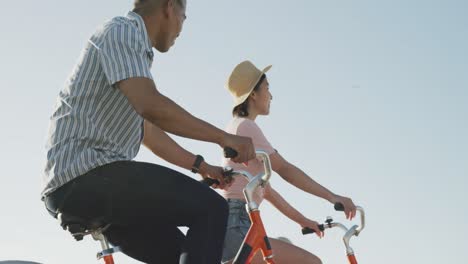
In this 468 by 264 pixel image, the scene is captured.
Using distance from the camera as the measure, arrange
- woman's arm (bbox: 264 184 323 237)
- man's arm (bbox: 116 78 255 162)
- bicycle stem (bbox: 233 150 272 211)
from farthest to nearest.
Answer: woman's arm (bbox: 264 184 323 237)
bicycle stem (bbox: 233 150 272 211)
man's arm (bbox: 116 78 255 162)

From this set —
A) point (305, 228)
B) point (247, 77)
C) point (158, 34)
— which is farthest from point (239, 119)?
point (158, 34)

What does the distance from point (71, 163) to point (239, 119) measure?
266 centimetres

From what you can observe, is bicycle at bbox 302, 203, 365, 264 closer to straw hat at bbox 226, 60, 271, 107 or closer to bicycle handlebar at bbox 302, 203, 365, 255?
bicycle handlebar at bbox 302, 203, 365, 255

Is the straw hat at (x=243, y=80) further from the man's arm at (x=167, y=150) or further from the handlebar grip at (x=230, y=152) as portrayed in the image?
the handlebar grip at (x=230, y=152)

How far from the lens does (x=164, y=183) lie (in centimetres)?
424

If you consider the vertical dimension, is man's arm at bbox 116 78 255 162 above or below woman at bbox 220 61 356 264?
below

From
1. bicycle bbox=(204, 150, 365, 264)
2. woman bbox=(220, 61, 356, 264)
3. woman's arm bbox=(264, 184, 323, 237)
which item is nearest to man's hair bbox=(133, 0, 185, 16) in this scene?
bicycle bbox=(204, 150, 365, 264)

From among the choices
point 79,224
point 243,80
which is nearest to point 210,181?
point 79,224

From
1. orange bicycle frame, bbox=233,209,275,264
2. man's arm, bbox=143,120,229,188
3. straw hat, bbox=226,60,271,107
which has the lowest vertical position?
orange bicycle frame, bbox=233,209,275,264

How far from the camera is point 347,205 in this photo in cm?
666

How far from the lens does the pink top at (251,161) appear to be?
21.4ft

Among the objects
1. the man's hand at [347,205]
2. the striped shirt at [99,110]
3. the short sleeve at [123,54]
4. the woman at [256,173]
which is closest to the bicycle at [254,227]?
the woman at [256,173]

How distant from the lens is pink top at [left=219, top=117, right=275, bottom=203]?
652 cm

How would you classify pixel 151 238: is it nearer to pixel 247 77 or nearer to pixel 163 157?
pixel 163 157
